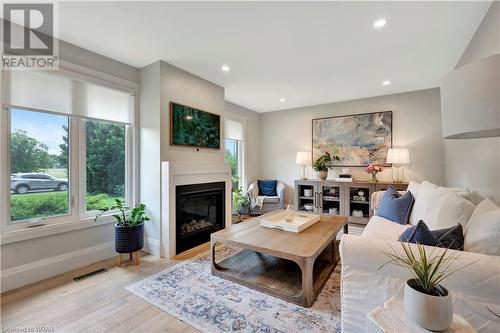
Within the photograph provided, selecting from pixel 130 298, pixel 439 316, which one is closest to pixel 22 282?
pixel 130 298

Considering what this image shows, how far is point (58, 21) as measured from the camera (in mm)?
2170

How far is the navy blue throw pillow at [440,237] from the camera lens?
1.37 meters

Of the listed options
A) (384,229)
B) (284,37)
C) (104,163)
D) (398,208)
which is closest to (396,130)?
(398,208)

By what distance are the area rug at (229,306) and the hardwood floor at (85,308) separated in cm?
10

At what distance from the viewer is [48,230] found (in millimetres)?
2371

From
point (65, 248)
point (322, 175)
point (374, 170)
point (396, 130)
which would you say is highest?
point (396, 130)

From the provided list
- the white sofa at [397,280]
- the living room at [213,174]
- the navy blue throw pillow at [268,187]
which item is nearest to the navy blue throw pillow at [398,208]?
the living room at [213,174]

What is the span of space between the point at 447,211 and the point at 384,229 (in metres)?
0.70

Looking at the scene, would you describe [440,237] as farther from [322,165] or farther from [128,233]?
[322,165]

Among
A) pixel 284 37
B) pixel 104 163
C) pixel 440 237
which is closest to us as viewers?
pixel 440 237

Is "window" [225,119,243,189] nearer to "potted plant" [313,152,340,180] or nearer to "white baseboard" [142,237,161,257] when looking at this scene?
"potted plant" [313,152,340,180]

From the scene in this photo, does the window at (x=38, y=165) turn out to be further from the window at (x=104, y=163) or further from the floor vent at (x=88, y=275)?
the floor vent at (x=88, y=275)

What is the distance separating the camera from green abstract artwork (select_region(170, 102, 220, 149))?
312 centimetres

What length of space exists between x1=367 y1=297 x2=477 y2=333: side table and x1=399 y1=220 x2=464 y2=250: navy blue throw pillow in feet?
1.44
